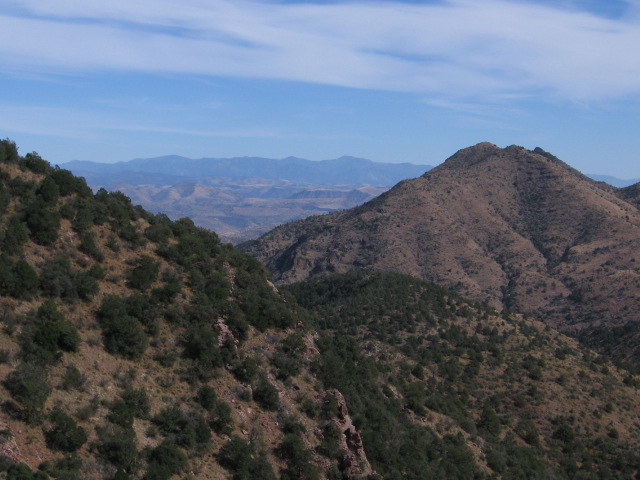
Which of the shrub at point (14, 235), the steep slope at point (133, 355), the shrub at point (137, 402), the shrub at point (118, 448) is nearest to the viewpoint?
the shrub at point (118, 448)

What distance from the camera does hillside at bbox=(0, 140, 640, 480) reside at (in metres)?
18.8

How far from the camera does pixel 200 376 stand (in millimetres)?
23750

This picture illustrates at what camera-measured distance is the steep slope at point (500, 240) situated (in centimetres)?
10481

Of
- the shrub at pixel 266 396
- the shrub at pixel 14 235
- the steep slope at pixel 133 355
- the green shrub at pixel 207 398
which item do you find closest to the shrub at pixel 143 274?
the steep slope at pixel 133 355

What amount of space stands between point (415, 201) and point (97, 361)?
390 feet

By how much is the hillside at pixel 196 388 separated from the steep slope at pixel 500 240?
58.8 m

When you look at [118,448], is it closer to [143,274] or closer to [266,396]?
[266,396]

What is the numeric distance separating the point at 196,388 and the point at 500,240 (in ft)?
371

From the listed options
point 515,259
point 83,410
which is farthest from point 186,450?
point 515,259

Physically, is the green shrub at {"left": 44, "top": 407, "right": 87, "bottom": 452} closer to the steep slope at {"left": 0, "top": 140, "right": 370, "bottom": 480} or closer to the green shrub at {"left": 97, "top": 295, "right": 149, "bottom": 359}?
the steep slope at {"left": 0, "top": 140, "right": 370, "bottom": 480}

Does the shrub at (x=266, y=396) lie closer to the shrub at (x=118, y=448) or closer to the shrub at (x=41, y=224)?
the shrub at (x=118, y=448)

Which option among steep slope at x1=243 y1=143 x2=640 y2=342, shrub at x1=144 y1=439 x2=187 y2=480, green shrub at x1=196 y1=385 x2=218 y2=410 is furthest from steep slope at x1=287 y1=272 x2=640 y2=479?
steep slope at x1=243 y1=143 x2=640 y2=342

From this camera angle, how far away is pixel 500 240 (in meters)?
128

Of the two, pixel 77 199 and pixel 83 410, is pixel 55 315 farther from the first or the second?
pixel 77 199
